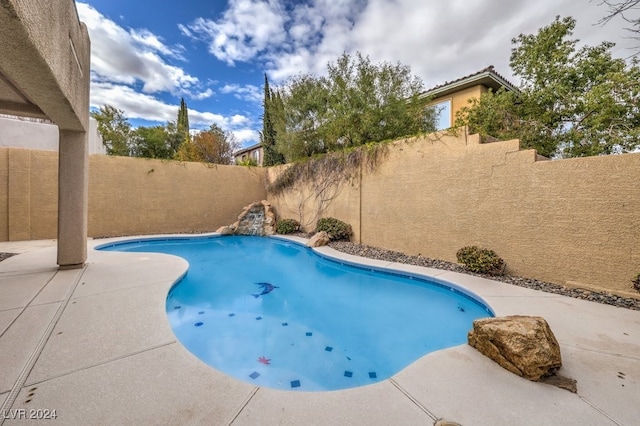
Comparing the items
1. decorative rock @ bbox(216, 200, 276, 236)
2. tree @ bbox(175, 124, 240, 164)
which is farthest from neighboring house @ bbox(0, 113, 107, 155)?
tree @ bbox(175, 124, 240, 164)

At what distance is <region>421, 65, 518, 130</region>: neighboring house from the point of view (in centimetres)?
930

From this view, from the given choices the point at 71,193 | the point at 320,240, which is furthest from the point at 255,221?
the point at 71,193

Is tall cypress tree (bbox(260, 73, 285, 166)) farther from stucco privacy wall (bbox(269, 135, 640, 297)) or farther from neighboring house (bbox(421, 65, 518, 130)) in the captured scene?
stucco privacy wall (bbox(269, 135, 640, 297))

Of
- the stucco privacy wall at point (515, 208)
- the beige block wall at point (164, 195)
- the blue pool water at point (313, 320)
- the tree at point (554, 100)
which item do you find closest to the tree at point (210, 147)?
the beige block wall at point (164, 195)

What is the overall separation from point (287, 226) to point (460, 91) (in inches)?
350

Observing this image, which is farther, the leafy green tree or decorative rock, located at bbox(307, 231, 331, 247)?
the leafy green tree

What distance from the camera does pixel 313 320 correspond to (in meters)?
4.11

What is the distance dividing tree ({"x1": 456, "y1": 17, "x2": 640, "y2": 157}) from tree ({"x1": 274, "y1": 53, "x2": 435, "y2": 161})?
184 cm

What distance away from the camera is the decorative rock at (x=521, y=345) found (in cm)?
217

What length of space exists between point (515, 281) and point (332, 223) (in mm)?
5423

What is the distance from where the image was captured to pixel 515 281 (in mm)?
4852

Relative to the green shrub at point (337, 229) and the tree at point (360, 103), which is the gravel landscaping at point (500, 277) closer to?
the green shrub at point (337, 229)

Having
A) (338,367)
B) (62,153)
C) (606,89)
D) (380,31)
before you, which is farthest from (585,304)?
(62,153)

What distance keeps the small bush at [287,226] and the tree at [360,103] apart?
355cm
